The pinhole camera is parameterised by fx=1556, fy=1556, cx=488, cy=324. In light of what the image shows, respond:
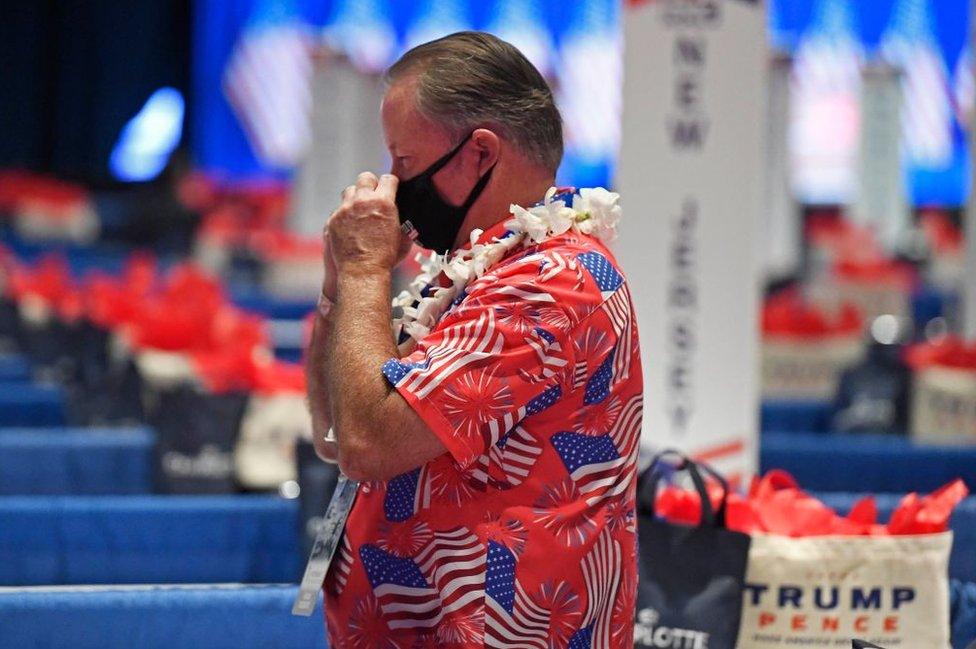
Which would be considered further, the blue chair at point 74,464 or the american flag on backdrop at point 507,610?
the blue chair at point 74,464

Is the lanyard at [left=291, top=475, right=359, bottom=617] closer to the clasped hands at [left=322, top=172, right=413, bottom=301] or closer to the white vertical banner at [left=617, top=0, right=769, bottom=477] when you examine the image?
the clasped hands at [left=322, top=172, right=413, bottom=301]

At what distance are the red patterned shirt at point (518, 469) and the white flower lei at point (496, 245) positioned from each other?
21 millimetres

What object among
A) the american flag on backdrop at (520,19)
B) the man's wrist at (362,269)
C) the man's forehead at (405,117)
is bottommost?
the man's wrist at (362,269)

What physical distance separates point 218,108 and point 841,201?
7995 millimetres

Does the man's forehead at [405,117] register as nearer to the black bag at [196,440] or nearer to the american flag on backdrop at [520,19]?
the black bag at [196,440]

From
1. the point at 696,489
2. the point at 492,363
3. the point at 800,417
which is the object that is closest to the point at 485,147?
the point at 492,363

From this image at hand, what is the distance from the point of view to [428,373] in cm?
177

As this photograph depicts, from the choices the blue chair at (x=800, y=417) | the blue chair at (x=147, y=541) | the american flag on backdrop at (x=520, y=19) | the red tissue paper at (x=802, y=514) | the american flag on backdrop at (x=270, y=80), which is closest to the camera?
the red tissue paper at (x=802, y=514)

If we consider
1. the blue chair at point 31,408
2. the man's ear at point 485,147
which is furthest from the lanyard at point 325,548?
the blue chair at point 31,408

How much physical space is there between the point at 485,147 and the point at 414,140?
94 mm

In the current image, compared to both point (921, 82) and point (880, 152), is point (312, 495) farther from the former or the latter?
point (921, 82)

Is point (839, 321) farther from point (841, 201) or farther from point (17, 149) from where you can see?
point (17, 149)

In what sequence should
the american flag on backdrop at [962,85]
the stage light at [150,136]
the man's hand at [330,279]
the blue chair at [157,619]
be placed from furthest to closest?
the stage light at [150,136] < the american flag on backdrop at [962,85] < the blue chair at [157,619] < the man's hand at [330,279]

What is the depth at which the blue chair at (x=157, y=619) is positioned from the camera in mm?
2428
